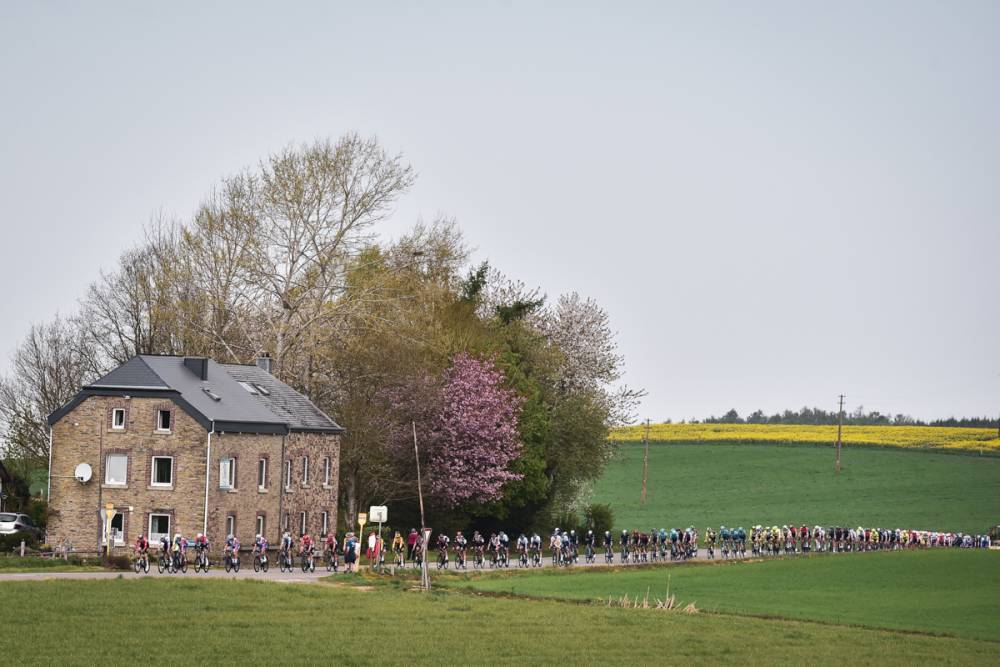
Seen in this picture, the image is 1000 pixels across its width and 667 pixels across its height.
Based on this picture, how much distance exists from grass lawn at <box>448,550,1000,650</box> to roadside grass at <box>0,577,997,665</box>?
5.64 meters

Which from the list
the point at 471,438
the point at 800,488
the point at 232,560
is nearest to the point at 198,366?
the point at 232,560

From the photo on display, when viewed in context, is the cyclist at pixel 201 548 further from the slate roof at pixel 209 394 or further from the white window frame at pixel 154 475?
the slate roof at pixel 209 394

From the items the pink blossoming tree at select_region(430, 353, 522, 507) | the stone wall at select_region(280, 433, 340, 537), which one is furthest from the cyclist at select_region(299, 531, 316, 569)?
the pink blossoming tree at select_region(430, 353, 522, 507)

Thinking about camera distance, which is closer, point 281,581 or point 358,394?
point 281,581

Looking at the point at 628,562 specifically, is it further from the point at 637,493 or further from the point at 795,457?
the point at 795,457

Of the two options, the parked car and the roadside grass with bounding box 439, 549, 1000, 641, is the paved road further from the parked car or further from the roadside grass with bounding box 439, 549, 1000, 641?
the parked car

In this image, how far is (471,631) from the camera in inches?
1703

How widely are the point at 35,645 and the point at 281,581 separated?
69.4 feet

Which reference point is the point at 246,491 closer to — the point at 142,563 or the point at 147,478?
the point at 147,478

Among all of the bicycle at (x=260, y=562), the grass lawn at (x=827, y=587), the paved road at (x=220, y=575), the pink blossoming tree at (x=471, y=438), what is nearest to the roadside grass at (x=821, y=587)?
the grass lawn at (x=827, y=587)

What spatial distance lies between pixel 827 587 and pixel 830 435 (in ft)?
329

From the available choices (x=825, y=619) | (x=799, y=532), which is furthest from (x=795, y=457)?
(x=825, y=619)

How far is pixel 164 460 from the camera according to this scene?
233 ft

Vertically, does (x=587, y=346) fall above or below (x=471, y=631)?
above
